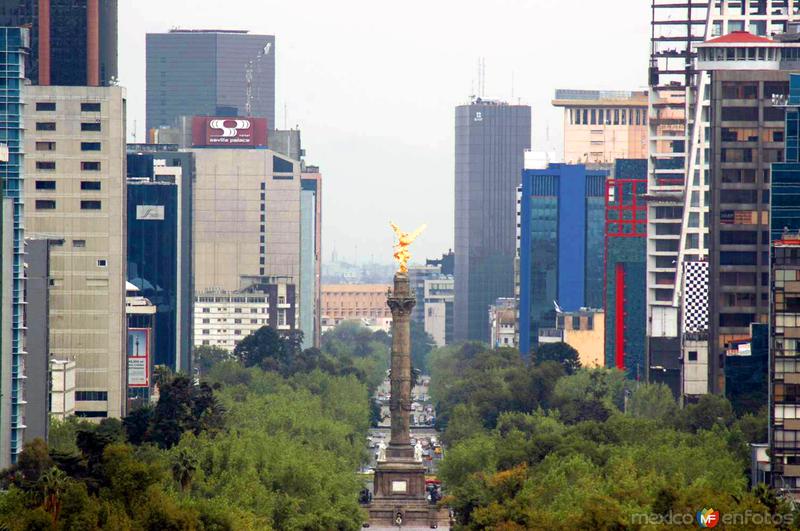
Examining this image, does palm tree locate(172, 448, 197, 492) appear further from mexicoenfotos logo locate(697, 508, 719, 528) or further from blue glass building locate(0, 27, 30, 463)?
mexicoenfotos logo locate(697, 508, 719, 528)

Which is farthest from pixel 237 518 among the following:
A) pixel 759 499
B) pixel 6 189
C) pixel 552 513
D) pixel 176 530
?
→ pixel 6 189

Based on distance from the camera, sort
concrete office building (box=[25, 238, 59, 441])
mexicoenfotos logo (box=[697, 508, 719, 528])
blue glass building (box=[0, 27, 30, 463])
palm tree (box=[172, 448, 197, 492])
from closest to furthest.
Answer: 1. mexicoenfotos logo (box=[697, 508, 719, 528])
2. palm tree (box=[172, 448, 197, 492])
3. blue glass building (box=[0, 27, 30, 463])
4. concrete office building (box=[25, 238, 59, 441])

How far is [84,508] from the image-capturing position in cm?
12406

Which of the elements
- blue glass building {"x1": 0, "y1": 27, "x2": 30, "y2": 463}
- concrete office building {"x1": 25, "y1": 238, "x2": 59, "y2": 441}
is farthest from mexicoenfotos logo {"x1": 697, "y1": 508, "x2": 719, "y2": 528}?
concrete office building {"x1": 25, "y1": 238, "x2": 59, "y2": 441}

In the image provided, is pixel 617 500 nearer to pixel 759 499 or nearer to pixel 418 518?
pixel 759 499

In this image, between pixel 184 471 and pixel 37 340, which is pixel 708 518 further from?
pixel 37 340

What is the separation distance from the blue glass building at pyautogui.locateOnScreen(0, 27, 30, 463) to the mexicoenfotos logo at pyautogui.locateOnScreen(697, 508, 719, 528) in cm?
5867

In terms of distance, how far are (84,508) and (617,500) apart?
29584 mm

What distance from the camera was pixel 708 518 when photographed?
12069 cm

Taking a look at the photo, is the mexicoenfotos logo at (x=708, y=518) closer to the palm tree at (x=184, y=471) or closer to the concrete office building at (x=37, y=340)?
the palm tree at (x=184, y=471)

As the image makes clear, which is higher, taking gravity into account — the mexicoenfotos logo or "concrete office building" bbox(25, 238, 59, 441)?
"concrete office building" bbox(25, 238, 59, 441)

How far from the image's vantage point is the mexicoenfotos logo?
120 metres

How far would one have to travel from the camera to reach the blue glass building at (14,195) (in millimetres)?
166875

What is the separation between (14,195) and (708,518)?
219ft
